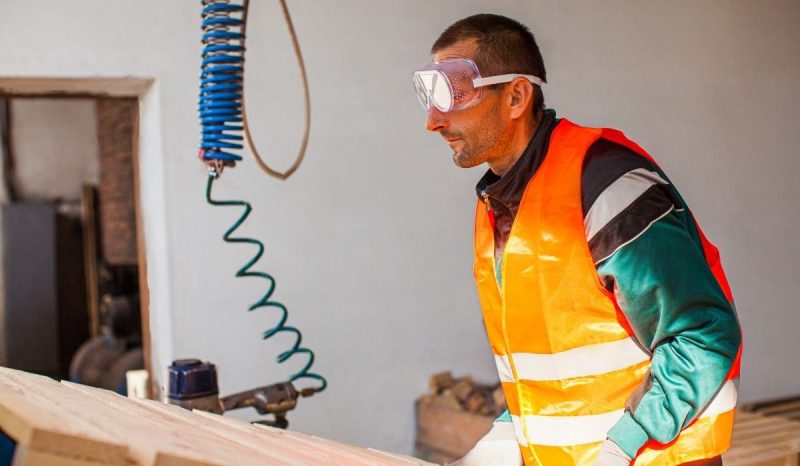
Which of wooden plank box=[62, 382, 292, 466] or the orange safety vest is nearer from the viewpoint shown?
wooden plank box=[62, 382, 292, 466]

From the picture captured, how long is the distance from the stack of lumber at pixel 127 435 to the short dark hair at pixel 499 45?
1002 millimetres

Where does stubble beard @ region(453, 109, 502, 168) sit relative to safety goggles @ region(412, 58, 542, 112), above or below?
below

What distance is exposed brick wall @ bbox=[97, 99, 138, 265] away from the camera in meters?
8.68

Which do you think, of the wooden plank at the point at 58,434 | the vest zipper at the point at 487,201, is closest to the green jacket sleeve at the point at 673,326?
the vest zipper at the point at 487,201

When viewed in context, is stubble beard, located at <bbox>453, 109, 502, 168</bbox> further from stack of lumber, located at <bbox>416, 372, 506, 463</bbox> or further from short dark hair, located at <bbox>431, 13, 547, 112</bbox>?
stack of lumber, located at <bbox>416, 372, 506, 463</bbox>

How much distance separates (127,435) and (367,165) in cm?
324

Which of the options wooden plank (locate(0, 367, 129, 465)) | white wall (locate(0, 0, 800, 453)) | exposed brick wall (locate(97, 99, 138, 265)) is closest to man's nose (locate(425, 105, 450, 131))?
wooden plank (locate(0, 367, 129, 465))

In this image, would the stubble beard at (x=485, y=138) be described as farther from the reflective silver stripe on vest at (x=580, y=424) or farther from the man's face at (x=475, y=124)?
the reflective silver stripe on vest at (x=580, y=424)

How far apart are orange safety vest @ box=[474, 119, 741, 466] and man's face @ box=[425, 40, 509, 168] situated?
20 cm

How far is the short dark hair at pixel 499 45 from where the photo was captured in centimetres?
214

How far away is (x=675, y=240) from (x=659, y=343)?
0.72 ft

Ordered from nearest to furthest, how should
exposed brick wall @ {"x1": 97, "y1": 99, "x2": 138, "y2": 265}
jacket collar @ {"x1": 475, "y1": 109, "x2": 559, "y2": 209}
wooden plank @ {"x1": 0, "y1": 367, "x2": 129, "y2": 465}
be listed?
wooden plank @ {"x1": 0, "y1": 367, "x2": 129, "y2": 465} < jacket collar @ {"x1": 475, "y1": 109, "x2": 559, "y2": 209} < exposed brick wall @ {"x1": 97, "y1": 99, "x2": 138, "y2": 265}

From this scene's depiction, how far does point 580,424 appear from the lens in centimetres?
190

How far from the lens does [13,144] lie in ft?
34.0
